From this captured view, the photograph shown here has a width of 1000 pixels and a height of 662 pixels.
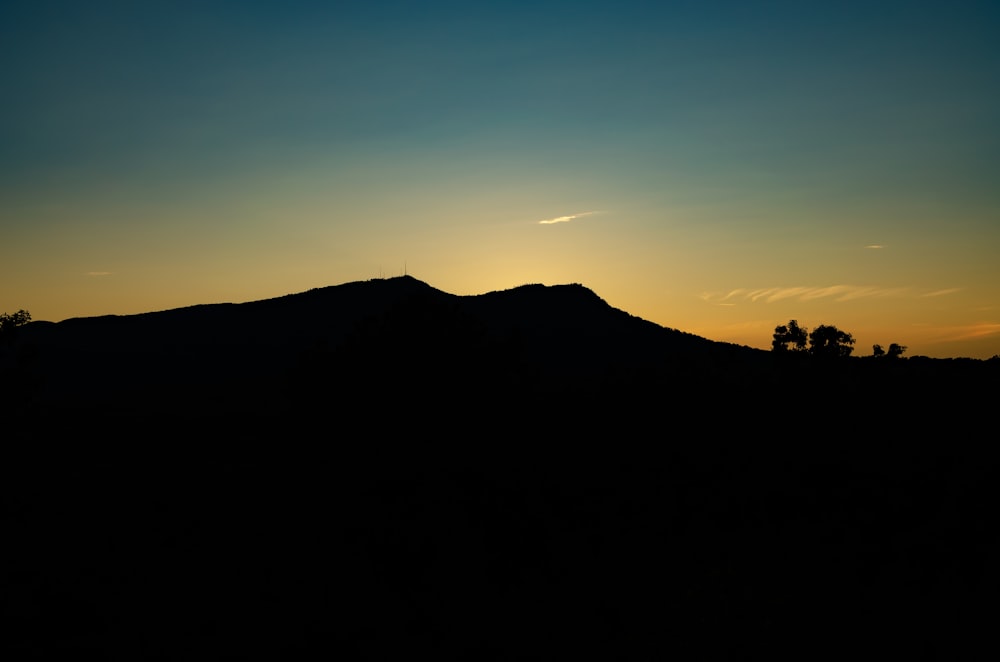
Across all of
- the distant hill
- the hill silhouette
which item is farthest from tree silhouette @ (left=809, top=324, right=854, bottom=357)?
the hill silhouette

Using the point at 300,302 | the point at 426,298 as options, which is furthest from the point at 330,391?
the point at 300,302

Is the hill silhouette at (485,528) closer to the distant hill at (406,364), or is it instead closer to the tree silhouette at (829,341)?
the distant hill at (406,364)

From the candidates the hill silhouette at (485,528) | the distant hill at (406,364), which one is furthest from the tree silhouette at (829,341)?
the hill silhouette at (485,528)

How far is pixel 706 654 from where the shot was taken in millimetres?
25078

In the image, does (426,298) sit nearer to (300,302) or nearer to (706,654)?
(706,654)

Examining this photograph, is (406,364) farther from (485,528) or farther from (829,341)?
(829,341)

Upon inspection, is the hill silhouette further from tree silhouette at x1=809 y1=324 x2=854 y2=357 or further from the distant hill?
tree silhouette at x1=809 y1=324 x2=854 y2=357

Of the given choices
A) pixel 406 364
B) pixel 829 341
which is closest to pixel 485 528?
pixel 406 364

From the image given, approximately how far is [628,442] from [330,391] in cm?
2293

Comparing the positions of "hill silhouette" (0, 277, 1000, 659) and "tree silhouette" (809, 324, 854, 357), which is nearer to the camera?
"hill silhouette" (0, 277, 1000, 659)

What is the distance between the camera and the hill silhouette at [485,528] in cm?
2719

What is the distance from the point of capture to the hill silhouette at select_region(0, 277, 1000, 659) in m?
27.2

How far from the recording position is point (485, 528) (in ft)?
104

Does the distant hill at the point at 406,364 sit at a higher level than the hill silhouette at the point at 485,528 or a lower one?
higher
